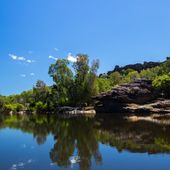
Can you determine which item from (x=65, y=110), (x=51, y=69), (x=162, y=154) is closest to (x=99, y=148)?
(x=162, y=154)

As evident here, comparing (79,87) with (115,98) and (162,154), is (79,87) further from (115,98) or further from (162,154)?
(162,154)

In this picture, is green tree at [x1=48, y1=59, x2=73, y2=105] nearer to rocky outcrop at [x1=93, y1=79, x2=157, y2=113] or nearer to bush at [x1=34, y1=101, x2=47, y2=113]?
bush at [x1=34, y1=101, x2=47, y2=113]

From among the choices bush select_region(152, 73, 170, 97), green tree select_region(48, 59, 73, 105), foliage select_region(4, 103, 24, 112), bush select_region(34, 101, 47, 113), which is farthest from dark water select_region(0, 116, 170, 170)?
foliage select_region(4, 103, 24, 112)

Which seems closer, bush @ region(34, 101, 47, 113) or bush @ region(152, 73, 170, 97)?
bush @ region(152, 73, 170, 97)

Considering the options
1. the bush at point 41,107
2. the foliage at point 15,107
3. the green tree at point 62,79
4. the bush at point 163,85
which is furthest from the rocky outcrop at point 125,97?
the foliage at point 15,107

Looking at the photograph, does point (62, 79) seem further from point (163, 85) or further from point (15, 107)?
point (15, 107)

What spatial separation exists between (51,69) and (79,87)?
46.3 ft

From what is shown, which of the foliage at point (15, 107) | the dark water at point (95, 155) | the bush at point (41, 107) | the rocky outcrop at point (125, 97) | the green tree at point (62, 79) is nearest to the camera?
the dark water at point (95, 155)

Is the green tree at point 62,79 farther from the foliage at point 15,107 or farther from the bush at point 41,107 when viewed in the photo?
the foliage at point 15,107

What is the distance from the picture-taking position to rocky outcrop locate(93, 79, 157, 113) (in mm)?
82938

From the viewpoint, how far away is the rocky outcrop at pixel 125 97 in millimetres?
82938

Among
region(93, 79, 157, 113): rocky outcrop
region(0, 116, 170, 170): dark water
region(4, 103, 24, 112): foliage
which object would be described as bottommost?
region(0, 116, 170, 170): dark water

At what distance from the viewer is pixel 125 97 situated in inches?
3255

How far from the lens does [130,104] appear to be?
81.9 metres
